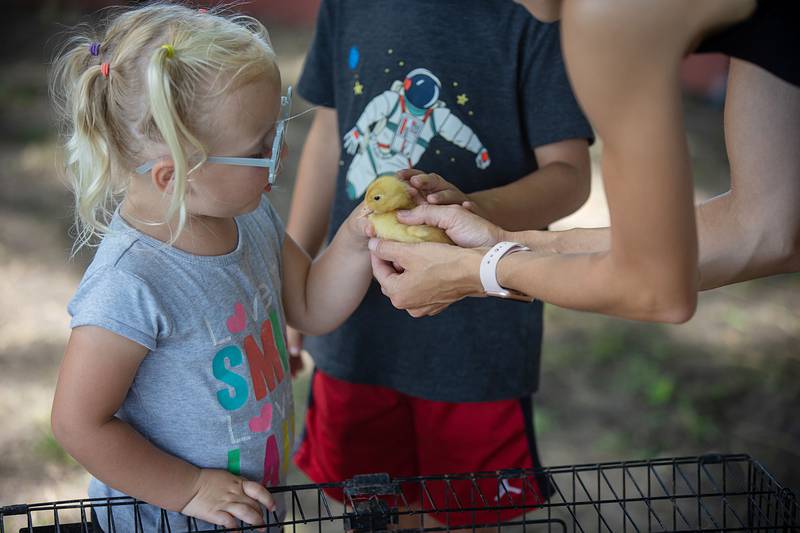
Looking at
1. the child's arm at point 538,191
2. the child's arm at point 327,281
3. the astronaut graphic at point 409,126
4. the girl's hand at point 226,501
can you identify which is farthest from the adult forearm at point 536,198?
the girl's hand at point 226,501

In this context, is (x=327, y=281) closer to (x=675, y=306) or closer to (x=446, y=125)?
(x=446, y=125)

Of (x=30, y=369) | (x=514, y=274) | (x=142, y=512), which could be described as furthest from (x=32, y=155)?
(x=514, y=274)

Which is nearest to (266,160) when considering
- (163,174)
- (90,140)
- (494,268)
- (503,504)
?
(163,174)

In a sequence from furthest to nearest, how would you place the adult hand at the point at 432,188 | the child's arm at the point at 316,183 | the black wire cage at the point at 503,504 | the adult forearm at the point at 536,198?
the child's arm at the point at 316,183 → the adult forearm at the point at 536,198 → the adult hand at the point at 432,188 → the black wire cage at the point at 503,504

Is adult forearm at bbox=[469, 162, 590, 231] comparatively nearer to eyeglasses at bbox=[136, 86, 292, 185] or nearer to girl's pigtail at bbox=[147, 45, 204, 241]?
eyeglasses at bbox=[136, 86, 292, 185]

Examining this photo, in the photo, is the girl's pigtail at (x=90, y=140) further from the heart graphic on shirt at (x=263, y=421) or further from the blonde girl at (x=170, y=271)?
the heart graphic on shirt at (x=263, y=421)

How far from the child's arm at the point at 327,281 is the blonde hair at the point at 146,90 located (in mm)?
326

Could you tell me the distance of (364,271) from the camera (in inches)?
63.4

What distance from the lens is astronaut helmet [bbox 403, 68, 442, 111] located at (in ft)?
5.66

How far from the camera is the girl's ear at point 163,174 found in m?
1.32

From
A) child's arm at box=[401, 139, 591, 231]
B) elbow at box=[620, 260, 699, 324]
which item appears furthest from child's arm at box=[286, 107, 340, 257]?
elbow at box=[620, 260, 699, 324]

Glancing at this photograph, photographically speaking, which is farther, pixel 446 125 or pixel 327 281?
Result: pixel 446 125

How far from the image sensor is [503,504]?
5.91ft

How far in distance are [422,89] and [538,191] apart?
0.29m
